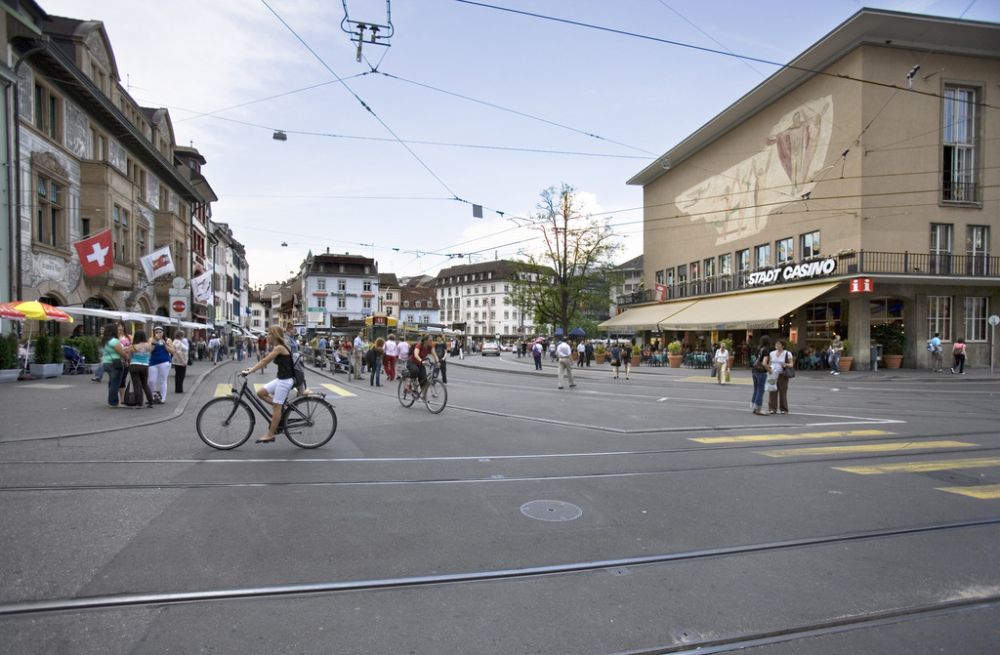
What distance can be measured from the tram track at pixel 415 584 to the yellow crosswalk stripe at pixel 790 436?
4.64 metres

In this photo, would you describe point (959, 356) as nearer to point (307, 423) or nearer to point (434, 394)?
point (434, 394)

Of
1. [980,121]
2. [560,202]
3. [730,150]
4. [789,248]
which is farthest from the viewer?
[560,202]

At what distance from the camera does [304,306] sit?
283 feet

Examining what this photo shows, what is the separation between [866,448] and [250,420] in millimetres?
8943

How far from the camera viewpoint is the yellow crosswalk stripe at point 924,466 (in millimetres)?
7278

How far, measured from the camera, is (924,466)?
7.53 meters

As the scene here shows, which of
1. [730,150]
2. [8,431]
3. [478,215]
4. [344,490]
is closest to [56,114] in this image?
[478,215]

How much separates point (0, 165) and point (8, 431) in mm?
14610

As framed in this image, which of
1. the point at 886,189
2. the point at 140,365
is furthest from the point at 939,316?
the point at 140,365

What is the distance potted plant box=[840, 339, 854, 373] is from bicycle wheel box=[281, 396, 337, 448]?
27.6 m

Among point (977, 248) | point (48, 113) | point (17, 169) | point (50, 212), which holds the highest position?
point (48, 113)

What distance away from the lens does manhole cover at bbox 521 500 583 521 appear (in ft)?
17.4

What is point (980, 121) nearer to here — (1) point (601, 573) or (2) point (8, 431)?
(1) point (601, 573)

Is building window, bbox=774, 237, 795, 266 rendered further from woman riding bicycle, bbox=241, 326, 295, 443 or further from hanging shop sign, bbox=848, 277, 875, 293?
woman riding bicycle, bbox=241, 326, 295, 443
